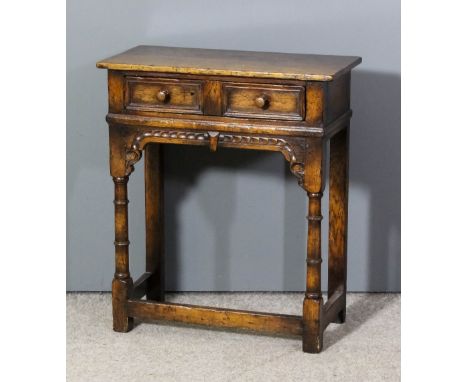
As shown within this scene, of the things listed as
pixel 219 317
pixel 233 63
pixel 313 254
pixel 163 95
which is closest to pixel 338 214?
pixel 313 254

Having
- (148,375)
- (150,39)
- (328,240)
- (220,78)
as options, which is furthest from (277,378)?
(150,39)

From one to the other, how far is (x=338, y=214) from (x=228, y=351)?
0.68 m

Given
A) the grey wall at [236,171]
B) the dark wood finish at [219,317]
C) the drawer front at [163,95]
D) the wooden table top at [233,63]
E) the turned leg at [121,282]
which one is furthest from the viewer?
the grey wall at [236,171]

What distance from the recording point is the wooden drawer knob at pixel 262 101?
11.9ft

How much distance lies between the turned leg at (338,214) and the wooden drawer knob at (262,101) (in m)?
0.45

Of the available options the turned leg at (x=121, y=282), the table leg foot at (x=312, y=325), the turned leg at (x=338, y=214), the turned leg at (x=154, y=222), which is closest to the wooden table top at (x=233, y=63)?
the turned leg at (x=338, y=214)

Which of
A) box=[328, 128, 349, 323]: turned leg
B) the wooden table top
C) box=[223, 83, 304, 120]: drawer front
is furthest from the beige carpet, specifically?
the wooden table top

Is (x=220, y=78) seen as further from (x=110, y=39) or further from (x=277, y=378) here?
(x=277, y=378)

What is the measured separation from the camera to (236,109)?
3693 mm

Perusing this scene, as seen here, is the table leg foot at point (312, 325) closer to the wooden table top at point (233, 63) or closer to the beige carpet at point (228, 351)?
the beige carpet at point (228, 351)

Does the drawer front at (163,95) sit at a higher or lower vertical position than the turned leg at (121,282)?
higher

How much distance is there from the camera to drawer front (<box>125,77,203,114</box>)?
12.2 feet

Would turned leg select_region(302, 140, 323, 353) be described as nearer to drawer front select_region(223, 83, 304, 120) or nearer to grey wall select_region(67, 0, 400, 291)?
drawer front select_region(223, 83, 304, 120)

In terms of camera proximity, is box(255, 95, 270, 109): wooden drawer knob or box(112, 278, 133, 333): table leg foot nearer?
box(255, 95, 270, 109): wooden drawer knob
